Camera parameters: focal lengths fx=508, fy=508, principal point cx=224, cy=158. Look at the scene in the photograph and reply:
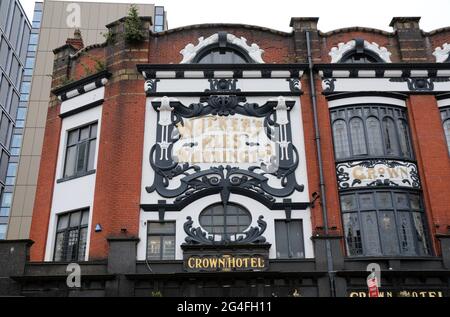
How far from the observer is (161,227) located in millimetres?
16172

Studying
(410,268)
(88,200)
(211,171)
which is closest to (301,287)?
(410,268)

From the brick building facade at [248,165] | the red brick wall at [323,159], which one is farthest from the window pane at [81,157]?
the red brick wall at [323,159]

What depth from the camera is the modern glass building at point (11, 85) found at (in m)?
42.4

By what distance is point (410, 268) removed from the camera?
15484 millimetres

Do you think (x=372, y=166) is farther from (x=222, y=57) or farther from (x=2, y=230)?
(x=2, y=230)

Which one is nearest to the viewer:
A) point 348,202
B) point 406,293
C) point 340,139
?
point 406,293

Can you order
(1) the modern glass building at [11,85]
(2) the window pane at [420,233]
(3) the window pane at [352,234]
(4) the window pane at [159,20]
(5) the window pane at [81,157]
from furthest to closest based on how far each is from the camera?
(4) the window pane at [159,20]
(1) the modern glass building at [11,85]
(5) the window pane at [81,157]
(2) the window pane at [420,233]
(3) the window pane at [352,234]

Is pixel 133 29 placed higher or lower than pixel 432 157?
higher

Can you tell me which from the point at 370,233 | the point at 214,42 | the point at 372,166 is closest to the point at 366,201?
the point at 370,233

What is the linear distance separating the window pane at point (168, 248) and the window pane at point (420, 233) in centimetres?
775

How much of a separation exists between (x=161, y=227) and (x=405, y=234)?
305 inches

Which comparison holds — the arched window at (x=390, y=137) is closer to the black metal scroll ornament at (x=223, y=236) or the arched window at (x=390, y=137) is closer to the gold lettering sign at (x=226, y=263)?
the black metal scroll ornament at (x=223, y=236)

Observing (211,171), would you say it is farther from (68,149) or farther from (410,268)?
(410,268)

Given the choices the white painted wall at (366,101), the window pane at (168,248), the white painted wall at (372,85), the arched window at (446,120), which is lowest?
the window pane at (168,248)
